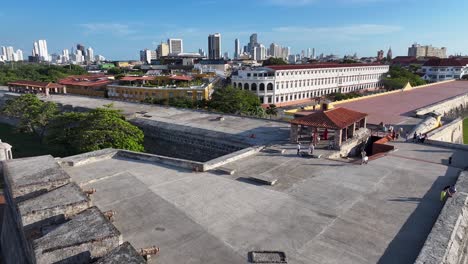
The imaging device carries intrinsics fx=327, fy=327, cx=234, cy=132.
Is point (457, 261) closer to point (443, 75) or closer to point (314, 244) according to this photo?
point (314, 244)

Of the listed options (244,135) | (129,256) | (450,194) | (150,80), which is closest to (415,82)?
(150,80)

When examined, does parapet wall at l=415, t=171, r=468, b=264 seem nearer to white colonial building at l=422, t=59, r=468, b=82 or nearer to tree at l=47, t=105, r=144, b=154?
tree at l=47, t=105, r=144, b=154

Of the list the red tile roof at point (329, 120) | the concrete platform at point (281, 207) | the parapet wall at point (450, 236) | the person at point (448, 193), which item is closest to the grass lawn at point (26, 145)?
the concrete platform at point (281, 207)

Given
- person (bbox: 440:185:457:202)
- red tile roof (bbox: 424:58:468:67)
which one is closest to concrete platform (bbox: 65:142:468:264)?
person (bbox: 440:185:457:202)

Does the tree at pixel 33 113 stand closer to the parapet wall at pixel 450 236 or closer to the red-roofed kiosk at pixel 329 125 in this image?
the red-roofed kiosk at pixel 329 125

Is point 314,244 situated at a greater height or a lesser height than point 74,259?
lesser
